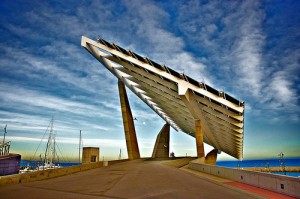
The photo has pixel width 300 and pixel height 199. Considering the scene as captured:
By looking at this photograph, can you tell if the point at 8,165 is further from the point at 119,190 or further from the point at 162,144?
Result: the point at 162,144

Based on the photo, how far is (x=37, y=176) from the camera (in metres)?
9.52

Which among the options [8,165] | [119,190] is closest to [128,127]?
[8,165]

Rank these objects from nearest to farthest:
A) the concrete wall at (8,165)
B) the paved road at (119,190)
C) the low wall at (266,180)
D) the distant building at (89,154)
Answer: the paved road at (119,190)
the low wall at (266,180)
the concrete wall at (8,165)
the distant building at (89,154)

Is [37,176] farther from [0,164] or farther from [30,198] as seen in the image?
[0,164]

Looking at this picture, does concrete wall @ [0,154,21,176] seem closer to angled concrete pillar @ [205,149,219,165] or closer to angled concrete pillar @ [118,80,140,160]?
angled concrete pillar @ [118,80,140,160]

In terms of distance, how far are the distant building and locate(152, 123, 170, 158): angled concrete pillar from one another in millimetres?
26102

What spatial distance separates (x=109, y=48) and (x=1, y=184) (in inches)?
705

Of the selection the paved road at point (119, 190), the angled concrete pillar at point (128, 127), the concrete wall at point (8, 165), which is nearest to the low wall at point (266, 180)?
the paved road at point (119, 190)

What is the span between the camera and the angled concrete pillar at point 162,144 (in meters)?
49.8

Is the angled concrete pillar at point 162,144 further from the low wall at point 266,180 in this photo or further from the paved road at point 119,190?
the paved road at point 119,190

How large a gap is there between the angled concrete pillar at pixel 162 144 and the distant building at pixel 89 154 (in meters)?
26.1

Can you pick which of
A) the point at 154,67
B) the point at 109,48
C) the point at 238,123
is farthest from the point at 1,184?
the point at 238,123

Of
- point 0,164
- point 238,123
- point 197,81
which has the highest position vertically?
point 197,81

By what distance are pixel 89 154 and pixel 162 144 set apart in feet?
92.9
